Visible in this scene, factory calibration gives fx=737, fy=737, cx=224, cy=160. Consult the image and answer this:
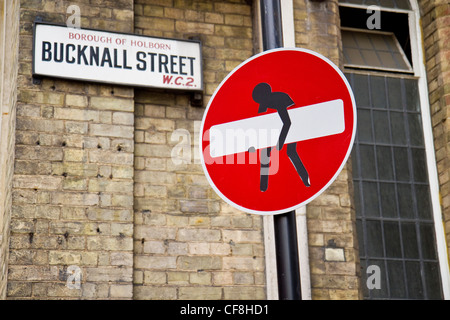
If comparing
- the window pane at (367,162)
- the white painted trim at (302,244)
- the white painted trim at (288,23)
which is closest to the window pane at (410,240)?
the window pane at (367,162)

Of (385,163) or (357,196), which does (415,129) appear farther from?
(357,196)

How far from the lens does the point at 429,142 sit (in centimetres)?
782

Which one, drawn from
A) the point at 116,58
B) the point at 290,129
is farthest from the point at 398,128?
the point at 290,129

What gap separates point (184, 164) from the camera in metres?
Result: 6.79

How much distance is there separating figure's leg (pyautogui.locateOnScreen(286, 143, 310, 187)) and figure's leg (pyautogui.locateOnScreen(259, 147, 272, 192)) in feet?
0.28

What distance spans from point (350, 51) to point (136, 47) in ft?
8.16

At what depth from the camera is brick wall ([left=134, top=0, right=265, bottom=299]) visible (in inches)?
254

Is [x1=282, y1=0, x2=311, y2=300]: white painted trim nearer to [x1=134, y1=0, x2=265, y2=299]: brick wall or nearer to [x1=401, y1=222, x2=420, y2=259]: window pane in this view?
[x1=134, y1=0, x2=265, y2=299]: brick wall

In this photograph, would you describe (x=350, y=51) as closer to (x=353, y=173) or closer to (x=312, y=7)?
(x=312, y=7)

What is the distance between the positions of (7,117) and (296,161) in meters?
4.42

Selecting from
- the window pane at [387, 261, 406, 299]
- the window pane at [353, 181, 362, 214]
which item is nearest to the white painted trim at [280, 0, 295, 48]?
the window pane at [353, 181, 362, 214]

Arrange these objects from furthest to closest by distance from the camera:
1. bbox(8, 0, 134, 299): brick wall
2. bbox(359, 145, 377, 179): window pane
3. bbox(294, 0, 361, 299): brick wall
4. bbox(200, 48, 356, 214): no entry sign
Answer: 1. bbox(359, 145, 377, 179): window pane
2. bbox(294, 0, 361, 299): brick wall
3. bbox(8, 0, 134, 299): brick wall
4. bbox(200, 48, 356, 214): no entry sign

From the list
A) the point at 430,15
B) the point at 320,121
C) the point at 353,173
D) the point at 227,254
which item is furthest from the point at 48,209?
the point at 430,15

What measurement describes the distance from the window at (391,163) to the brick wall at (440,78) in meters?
0.14
